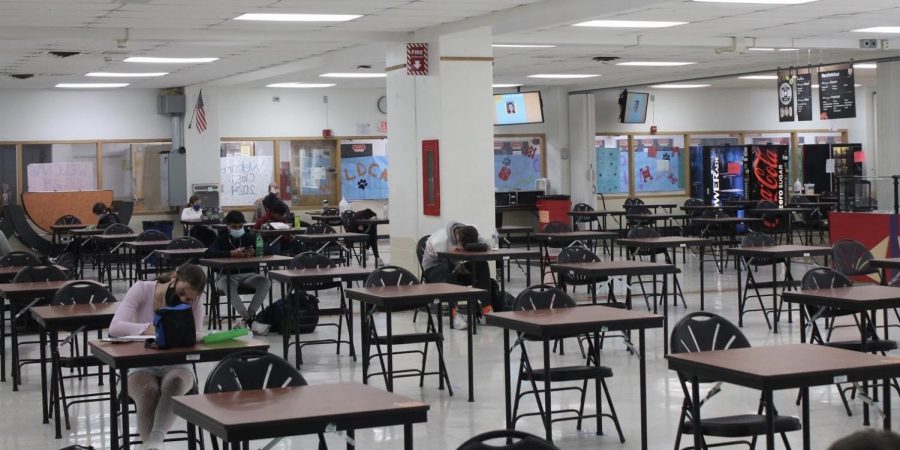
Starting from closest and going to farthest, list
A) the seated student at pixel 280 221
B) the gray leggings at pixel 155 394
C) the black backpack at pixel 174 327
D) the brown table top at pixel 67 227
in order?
the black backpack at pixel 174 327
the gray leggings at pixel 155 394
the seated student at pixel 280 221
the brown table top at pixel 67 227

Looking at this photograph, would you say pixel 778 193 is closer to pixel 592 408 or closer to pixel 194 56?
pixel 194 56

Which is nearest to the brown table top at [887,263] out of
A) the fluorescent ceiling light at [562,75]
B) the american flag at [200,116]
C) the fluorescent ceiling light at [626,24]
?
the fluorescent ceiling light at [626,24]

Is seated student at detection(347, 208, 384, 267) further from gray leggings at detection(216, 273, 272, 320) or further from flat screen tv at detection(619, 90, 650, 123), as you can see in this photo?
flat screen tv at detection(619, 90, 650, 123)

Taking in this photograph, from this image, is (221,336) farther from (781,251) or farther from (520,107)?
(520,107)

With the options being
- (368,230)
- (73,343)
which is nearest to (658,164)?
(368,230)

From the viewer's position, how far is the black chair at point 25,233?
19500mm

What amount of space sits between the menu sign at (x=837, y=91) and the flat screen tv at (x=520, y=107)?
658 cm

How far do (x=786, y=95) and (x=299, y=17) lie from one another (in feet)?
26.3

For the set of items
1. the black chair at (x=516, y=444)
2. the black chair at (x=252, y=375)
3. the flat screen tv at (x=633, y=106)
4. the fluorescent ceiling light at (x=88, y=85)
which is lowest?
the black chair at (x=516, y=444)

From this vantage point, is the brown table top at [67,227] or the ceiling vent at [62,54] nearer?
the ceiling vent at [62,54]

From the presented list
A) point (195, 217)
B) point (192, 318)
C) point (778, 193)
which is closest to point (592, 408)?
point (192, 318)

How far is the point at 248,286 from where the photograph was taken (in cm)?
1138

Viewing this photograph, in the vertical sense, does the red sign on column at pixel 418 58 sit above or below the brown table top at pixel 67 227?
above

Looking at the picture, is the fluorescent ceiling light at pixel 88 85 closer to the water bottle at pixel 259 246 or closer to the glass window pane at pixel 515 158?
the glass window pane at pixel 515 158
